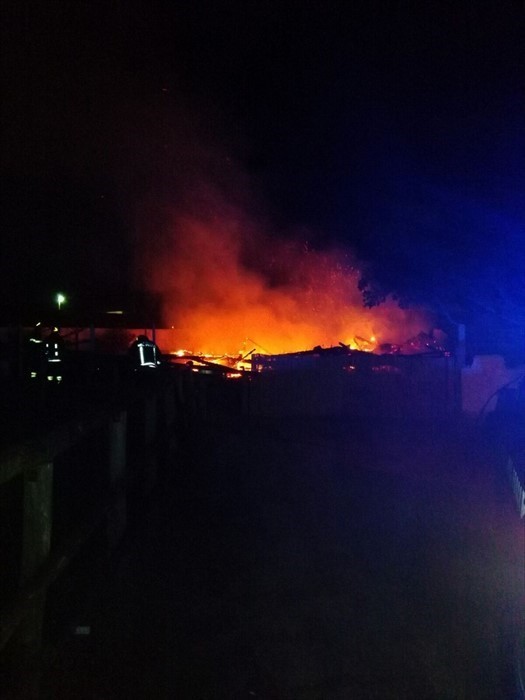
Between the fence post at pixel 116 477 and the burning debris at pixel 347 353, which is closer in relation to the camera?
the fence post at pixel 116 477

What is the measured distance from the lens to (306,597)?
4.61m

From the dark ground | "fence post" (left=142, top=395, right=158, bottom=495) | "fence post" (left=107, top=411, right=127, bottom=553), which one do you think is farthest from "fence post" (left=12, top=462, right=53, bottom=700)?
"fence post" (left=142, top=395, right=158, bottom=495)

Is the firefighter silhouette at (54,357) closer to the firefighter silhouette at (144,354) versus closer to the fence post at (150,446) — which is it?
the firefighter silhouette at (144,354)

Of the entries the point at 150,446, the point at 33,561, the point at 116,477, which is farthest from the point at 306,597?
the point at 150,446

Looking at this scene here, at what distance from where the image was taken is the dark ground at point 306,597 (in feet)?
11.6

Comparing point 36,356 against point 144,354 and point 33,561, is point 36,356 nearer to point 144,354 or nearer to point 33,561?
point 144,354

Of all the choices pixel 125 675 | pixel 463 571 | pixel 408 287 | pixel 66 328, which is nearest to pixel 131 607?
pixel 125 675

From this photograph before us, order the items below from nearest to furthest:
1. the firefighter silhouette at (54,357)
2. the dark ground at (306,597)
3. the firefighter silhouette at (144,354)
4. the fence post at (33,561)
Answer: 1. the fence post at (33,561)
2. the dark ground at (306,597)
3. the firefighter silhouette at (54,357)
4. the firefighter silhouette at (144,354)

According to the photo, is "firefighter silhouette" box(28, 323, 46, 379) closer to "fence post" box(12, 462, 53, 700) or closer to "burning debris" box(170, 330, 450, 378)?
"burning debris" box(170, 330, 450, 378)

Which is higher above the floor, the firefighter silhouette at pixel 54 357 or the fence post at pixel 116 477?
the firefighter silhouette at pixel 54 357

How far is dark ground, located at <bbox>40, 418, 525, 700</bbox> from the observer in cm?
354

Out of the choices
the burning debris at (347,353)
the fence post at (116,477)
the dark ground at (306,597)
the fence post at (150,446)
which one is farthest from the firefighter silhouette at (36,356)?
the fence post at (116,477)

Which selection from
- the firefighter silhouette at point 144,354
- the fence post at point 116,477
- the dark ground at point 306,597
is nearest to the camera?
the dark ground at point 306,597

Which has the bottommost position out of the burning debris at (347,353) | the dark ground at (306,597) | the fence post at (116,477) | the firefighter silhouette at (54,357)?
the dark ground at (306,597)
